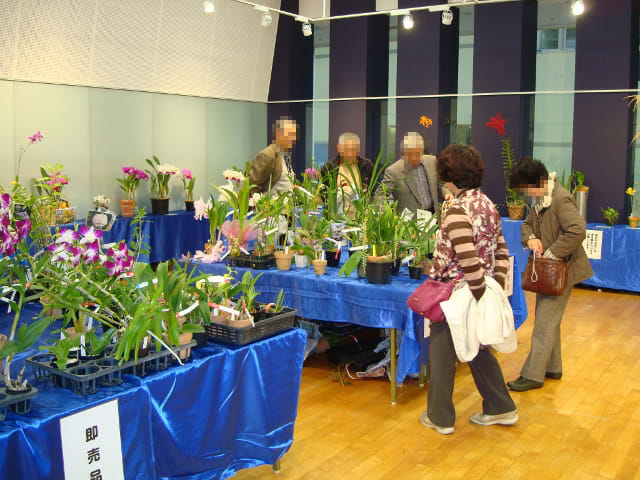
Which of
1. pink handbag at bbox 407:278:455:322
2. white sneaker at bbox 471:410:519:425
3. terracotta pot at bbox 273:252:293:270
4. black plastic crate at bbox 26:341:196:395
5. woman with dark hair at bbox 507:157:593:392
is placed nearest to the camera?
black plastic crate at bbox 26:341:196:395

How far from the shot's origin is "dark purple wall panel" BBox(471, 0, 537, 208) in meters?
8.14

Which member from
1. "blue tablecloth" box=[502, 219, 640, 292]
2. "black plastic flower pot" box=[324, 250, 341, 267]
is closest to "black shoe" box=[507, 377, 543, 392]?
"black plastic flower pot" box=[324, 250, 341, 267]

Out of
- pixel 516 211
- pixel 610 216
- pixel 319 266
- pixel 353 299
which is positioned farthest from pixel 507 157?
pixel 353 299

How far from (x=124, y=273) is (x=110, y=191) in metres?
5.73

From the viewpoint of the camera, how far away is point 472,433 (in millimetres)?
3623

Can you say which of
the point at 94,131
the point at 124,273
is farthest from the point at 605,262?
the point at 124,273

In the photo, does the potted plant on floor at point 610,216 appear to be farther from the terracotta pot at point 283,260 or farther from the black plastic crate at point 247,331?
the black plastic crate at point 247,331

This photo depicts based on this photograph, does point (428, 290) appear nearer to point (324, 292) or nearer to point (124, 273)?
point (324, 292)

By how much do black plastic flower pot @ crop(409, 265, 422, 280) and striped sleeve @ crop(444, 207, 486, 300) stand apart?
0.82 meters

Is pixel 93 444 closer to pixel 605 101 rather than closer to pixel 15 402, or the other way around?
pixel 15 402

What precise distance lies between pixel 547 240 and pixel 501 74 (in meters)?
4.64

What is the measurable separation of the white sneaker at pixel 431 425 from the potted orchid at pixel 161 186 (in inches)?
197

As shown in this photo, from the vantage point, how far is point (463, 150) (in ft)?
11.2

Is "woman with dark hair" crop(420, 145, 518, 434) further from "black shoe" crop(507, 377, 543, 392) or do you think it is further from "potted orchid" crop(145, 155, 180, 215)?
"potted orchid" crop(145, 155, 180, 215)
